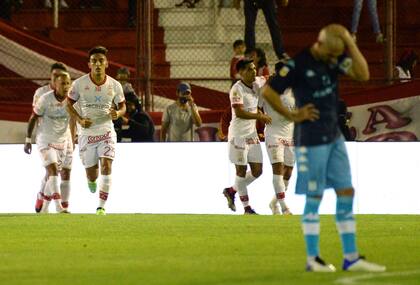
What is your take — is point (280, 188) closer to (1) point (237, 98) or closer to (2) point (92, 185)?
(1) point (237, 98)

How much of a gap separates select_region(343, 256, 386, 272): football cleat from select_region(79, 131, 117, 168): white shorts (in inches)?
333

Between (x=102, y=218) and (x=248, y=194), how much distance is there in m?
3.55

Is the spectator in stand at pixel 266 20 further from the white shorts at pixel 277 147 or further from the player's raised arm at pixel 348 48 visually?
the player's raised arm at pixel 348 48

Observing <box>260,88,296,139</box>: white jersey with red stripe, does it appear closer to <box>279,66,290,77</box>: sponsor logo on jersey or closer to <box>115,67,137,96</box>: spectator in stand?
<box>115,67,137,96</box>: spectator in stand

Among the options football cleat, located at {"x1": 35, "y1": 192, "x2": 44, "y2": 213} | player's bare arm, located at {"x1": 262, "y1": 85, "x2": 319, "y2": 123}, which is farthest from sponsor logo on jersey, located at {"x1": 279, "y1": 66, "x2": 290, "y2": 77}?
football cleat, located at {"x1": 35, "y1": 192, "x2": 44, "y2": 213}

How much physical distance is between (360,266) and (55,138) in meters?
10.1

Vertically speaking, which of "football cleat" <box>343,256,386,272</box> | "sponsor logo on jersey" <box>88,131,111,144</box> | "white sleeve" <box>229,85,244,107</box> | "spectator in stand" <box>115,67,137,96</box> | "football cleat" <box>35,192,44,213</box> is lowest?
"football cleat" <box>343,256,386,272</box>

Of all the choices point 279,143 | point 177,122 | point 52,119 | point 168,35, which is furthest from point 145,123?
point 168,35

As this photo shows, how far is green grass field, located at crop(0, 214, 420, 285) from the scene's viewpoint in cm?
1107

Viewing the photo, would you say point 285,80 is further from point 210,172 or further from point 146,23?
point 146,23

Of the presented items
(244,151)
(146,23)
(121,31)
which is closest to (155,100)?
(146,23)

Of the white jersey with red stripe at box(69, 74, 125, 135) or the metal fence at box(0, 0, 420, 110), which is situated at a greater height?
the metal fence at box(0, 0, 420, 110)

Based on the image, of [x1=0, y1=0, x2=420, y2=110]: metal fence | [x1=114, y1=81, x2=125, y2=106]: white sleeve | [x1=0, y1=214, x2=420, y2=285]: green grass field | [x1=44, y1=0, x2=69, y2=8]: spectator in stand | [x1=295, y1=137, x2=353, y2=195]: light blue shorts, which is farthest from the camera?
[x1=44, y1=0, x2=69, y2=8]: spectator in stand

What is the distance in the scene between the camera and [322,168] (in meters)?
11.3
